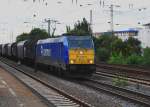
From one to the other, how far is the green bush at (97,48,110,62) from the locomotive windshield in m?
33.7

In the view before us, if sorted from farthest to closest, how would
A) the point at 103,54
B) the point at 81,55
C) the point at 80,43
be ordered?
the point at 103,54 < the point at 80,43 < the point at 81,55

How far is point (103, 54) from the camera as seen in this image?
222 feet

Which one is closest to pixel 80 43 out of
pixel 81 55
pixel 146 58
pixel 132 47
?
pixel 81 55

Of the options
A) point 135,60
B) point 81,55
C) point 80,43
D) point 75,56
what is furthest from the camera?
point 135,60

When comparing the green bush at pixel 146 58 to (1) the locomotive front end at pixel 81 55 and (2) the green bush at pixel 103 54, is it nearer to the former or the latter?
(2) the green bush at pixel 103 54

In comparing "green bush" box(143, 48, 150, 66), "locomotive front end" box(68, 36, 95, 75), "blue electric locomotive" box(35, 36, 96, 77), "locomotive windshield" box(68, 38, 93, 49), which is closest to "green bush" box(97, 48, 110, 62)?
"green bush" box(143, 48, 150, 66)

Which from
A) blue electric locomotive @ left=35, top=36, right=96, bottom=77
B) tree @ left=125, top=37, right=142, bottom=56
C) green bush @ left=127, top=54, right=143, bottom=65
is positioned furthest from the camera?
tree @ left=125, top=37, right=142, bottom=56

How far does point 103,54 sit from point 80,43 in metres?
35.5

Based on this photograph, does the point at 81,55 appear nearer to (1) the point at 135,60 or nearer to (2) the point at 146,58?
(2) the point at 146,58

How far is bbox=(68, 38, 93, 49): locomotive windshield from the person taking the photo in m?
31.8

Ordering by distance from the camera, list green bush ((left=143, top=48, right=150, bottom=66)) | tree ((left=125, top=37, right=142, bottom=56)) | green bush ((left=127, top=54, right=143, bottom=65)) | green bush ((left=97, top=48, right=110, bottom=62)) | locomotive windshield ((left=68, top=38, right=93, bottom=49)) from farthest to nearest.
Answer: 1. green bush ((left=97, top=48, right=110, bottom=62))
2. tree ((left=125, top=37, right=142, bottom=56))
3. green bush ((left=127, top=54, right=143, bottom=65))
4. green bush ((left=143, top=48, right=150, bottom=66))
5. locomotive windshield ((left=68, top=38, right=93, bottom=49))

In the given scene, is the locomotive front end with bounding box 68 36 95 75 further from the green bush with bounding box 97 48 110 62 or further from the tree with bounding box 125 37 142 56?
the green bush with bounding box 97 48 110 62

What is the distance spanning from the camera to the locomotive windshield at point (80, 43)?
104 ft

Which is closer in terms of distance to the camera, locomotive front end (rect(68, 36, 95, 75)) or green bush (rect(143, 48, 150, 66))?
locomotive front end (rect(68, 36, 95, 75))
